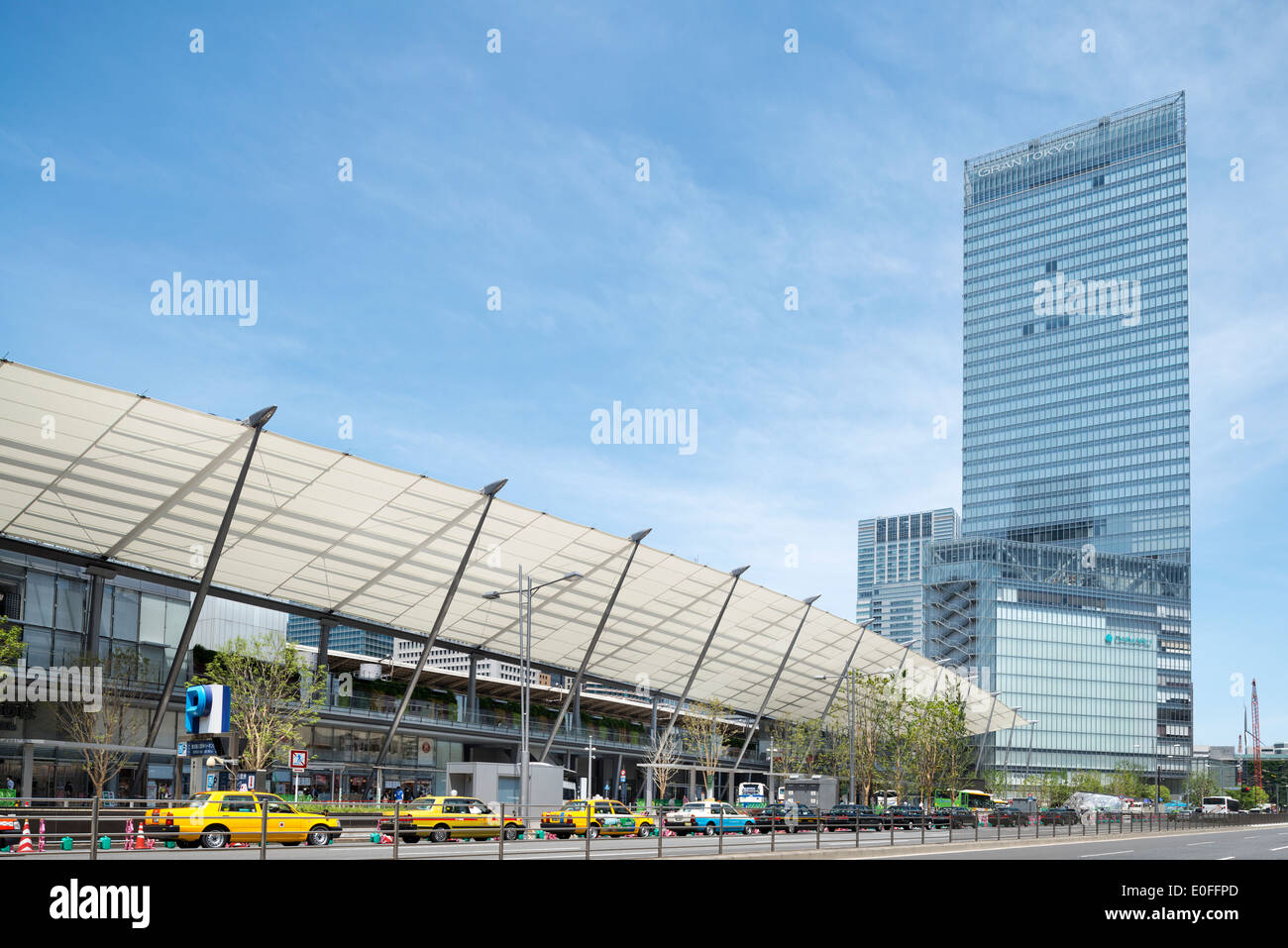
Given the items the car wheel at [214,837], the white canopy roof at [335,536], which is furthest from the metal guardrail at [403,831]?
the white canopy roof at [335,536]

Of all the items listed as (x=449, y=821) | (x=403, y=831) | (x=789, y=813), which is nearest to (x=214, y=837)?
(x=403, y=831)

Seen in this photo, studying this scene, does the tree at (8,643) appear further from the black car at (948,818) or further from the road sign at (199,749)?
the black car at (948,818)

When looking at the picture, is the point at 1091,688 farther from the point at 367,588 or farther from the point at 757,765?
the point at 367,588

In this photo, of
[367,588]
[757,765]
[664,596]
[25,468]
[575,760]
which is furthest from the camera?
[757,765]

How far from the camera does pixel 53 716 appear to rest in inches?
2104

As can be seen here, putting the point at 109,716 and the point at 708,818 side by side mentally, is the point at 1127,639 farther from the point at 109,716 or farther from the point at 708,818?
the point at 109,716

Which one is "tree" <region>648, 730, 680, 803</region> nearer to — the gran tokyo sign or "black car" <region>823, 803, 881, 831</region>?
"black car" <region>823, 803, 881, 831</region>

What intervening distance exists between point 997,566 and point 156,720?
6267 inches

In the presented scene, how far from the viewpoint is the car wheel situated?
33.6 m

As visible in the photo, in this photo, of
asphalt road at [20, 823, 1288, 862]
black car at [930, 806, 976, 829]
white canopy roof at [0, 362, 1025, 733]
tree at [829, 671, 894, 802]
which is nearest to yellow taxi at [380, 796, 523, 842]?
asphalt road at [20, 823, 1288, 862]

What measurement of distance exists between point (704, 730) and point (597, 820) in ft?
147

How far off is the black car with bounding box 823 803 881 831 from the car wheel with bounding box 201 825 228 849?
29.7m

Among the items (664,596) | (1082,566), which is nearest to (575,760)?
(664,596)
